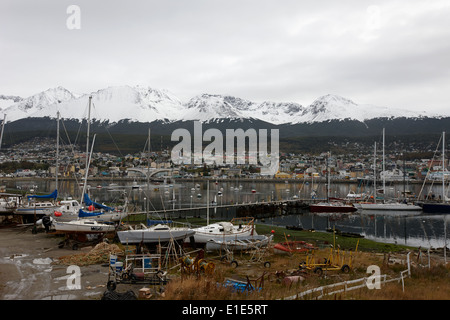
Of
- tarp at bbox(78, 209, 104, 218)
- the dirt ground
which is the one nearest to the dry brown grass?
the dirt ground

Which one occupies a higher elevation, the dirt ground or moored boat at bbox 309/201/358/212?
the dirt ground

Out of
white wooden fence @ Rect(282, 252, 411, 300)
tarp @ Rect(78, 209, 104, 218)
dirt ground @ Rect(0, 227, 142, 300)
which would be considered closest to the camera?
white wooden fence @ Rect(282, 252, 411, 300)

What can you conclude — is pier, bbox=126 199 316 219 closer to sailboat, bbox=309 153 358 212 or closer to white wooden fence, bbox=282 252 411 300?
sailboat, bbox=309 153 358 212

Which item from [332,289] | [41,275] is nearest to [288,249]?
[332,289]

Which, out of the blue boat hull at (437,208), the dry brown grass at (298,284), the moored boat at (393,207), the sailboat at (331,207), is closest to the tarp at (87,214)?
the dry brown grass at (298,284)

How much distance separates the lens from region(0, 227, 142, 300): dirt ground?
1186cm

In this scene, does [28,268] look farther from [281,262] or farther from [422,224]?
[422,224]

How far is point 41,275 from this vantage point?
1424 centimetres

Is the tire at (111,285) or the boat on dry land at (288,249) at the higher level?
the tire at (111,285)

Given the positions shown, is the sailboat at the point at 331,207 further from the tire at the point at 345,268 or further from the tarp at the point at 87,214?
the tire at the point at 345,268

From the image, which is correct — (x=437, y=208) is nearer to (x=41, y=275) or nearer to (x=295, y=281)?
(x=295, y=281)

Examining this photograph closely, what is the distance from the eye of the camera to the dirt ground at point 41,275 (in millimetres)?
11859

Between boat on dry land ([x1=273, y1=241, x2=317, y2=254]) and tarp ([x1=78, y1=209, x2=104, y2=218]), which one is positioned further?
tarp ([x1=78, y1=209, x2=104, y2=218])
